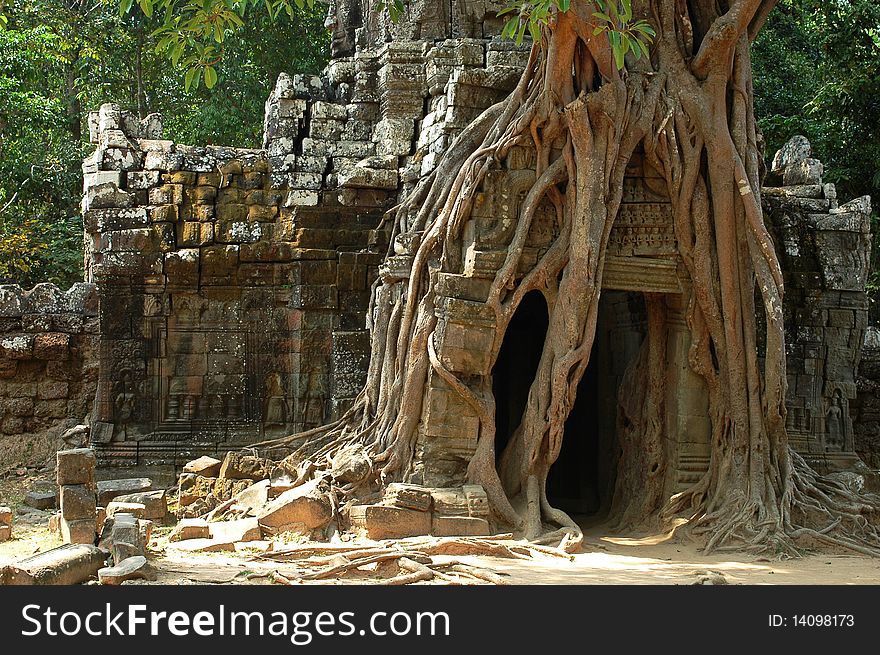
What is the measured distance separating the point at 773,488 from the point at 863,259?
10.4 ft

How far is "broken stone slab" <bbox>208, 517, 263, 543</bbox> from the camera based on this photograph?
26.3ft

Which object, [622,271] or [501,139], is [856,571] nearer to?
[622,271]

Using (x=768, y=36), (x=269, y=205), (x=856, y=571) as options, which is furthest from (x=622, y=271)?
(x=768, y=36)

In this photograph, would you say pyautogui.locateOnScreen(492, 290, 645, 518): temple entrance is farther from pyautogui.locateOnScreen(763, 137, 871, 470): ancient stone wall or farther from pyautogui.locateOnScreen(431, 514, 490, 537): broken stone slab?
pyautogui.locateOnScreen(431, 514, 490, 537): broken stone slab

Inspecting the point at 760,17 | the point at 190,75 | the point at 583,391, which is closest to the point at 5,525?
the point at 190,75

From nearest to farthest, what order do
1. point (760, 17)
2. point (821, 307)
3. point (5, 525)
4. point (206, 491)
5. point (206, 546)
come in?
point (206, 546), point (5, 525), point (760, 17), point (206, 491), point (821, 307)

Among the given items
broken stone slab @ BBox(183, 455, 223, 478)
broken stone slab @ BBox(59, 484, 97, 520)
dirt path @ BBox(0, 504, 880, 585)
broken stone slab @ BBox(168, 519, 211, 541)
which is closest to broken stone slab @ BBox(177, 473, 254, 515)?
broken stone slab @ BBox(183, 455, 223, 478)

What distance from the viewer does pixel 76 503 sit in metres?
7.71

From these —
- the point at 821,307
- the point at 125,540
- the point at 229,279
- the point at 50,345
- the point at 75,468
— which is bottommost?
the point at 125,540

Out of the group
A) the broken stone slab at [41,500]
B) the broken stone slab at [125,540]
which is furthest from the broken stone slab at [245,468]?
the broken stone slab at [125,540]

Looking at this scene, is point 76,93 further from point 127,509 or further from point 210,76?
point 210,76

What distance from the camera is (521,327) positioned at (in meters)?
11.3

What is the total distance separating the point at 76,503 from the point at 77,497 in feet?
0.14

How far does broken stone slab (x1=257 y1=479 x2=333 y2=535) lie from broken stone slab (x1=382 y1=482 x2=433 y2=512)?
46cm
